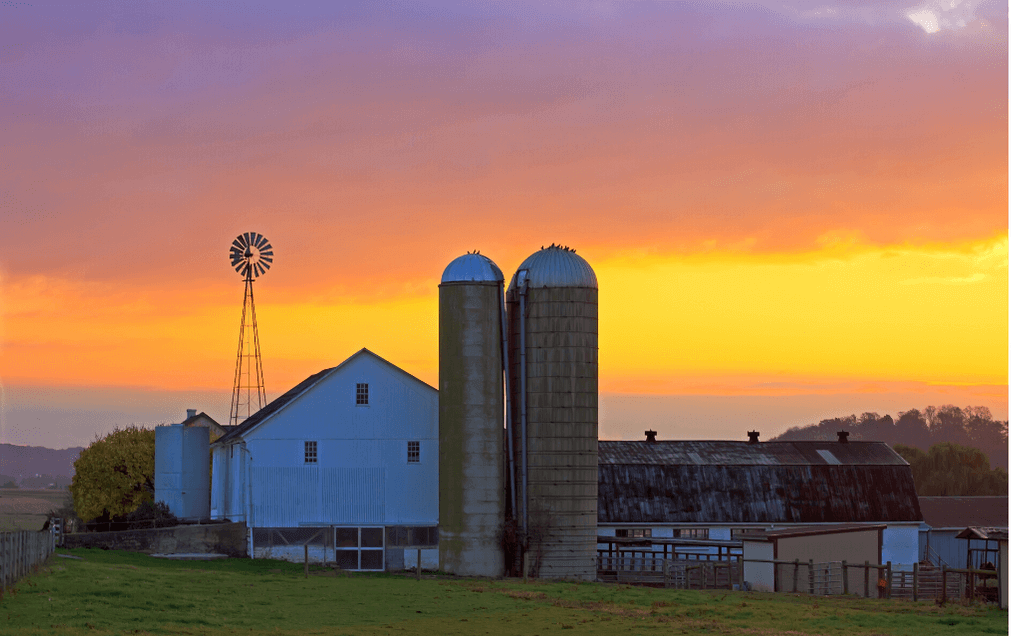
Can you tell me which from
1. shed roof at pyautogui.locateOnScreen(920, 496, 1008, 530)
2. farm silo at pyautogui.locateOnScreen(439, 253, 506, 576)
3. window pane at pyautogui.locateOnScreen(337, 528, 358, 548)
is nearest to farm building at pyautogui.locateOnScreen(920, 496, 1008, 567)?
shed roof at pyautogui.locateOnScreen(920, 496, 1008, 530)

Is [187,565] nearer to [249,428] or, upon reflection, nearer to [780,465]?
[249,428]

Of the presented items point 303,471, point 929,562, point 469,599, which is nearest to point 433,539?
point 303,471

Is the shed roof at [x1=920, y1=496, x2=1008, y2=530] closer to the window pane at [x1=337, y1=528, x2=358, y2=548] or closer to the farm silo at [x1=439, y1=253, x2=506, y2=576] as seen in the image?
the farm silo at [x1=439, y1=253, x2=506, y2=576]

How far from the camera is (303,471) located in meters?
54.1

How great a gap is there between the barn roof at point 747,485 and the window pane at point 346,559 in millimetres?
14198

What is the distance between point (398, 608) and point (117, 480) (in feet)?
151

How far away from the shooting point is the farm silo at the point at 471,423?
5181cm

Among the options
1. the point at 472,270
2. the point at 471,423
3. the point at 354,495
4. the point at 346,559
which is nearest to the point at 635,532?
the point at 471,423

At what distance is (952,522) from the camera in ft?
262

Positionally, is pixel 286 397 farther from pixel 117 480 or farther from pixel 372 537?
pixel 117 480

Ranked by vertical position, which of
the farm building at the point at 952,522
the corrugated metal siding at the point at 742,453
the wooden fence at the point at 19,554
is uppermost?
the corrugated metal siding at the point at 742,453

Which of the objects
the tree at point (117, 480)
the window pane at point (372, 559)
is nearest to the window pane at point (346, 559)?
the window pane at point (372, 559)

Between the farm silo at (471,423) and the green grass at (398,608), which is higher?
the farm silo at (471,423)

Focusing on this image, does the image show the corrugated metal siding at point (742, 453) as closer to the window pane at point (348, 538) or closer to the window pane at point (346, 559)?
the window pane at point (348, 538)
